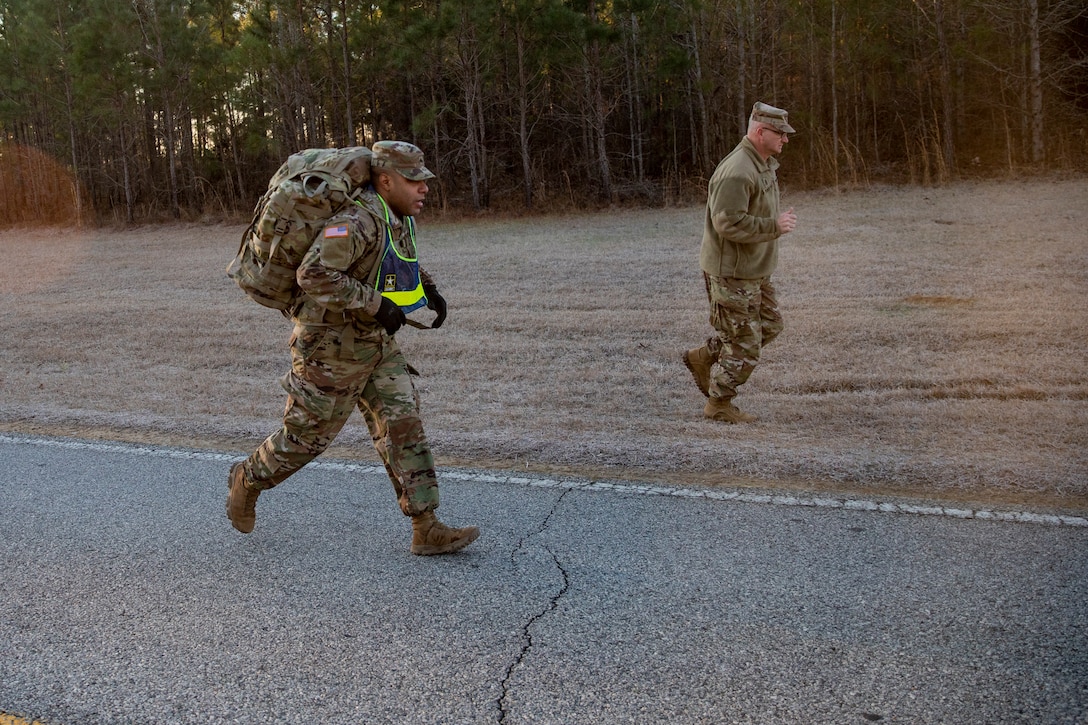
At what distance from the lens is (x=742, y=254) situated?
6.39 m

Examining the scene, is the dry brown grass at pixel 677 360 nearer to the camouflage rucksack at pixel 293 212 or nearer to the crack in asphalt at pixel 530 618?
the crack in asphalt at pixel 530 618

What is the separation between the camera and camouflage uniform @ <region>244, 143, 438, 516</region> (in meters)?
3.89

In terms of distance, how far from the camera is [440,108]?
28.2m

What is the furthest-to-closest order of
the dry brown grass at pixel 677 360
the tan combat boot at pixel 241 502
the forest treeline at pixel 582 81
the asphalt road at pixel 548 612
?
the forest treeline at pixel 582 81, the dry brown grass at pixel 677 360, the tan combat boot at pixel 241 502, the asphalt road at pixel 548 612

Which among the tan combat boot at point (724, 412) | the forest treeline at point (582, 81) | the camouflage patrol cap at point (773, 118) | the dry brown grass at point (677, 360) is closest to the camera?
the dry brown grass at point (677, 360)

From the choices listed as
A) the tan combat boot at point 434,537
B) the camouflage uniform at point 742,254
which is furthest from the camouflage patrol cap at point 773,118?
the tan combat boot at point 434,537

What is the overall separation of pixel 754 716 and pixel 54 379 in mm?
8413

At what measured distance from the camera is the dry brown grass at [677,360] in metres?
5.77

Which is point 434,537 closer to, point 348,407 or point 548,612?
point 348,407

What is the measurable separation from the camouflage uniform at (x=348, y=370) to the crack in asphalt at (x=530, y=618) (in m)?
0.48

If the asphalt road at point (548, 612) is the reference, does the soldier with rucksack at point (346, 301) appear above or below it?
above

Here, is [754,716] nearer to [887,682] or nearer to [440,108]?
[887,682]

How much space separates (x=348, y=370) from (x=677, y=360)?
16.8ft

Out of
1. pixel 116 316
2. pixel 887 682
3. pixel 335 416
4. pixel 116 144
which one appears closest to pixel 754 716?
pixel 887 682
